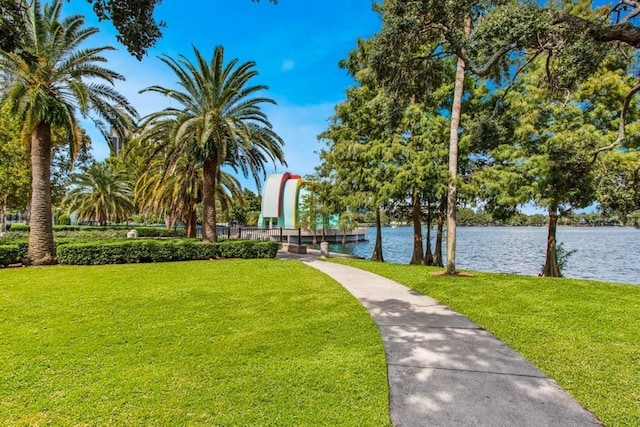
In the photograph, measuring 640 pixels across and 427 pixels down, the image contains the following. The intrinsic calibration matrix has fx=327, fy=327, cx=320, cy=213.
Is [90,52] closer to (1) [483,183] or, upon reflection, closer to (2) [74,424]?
(2) [74,424]

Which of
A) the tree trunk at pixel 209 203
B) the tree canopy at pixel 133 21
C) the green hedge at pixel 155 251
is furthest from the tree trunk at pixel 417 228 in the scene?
the tree canopy at pixel 133 21

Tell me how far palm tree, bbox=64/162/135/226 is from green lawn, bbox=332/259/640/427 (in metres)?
38.4

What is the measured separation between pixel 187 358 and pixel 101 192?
4024 cm

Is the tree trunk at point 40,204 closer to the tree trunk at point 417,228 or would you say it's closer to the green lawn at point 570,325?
the green lawn at point 570,325

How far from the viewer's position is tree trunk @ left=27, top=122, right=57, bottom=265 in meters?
11.8

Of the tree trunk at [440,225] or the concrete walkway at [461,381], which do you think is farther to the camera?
the tree trunk at [440,225]

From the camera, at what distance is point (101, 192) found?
3697cm

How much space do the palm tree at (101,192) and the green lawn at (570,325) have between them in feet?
126

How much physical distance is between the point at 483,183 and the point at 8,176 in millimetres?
28074

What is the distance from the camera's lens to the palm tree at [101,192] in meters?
36.4

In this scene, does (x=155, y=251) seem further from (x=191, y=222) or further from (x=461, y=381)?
(x=461, y=381)

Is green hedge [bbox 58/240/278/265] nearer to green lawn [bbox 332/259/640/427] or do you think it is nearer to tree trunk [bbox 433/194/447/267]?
green lawn [bbox 332/259/640/427]

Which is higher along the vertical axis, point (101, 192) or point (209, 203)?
point (101, 192)

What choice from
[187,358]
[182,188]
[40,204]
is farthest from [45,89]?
[187,358]
